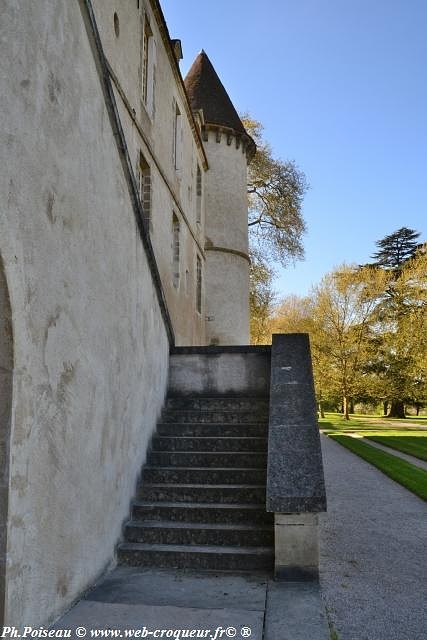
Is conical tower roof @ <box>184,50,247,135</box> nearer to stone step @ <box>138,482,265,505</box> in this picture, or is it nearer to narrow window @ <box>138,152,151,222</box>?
narrow window @ <box>138,152,151,222</box>

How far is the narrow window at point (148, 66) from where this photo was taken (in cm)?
1059

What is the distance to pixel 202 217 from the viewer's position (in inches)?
701

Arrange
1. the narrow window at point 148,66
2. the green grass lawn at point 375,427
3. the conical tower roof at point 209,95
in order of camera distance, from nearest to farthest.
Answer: the narrow window at point 148,66 < the conical tower roof at point 209,95 < the green grass lawn at point 375,427

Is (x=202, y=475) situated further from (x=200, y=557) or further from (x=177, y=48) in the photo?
(x=177, y=48)

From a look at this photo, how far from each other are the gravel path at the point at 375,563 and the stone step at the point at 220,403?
66.7 inches

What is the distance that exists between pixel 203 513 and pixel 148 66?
28.4ft

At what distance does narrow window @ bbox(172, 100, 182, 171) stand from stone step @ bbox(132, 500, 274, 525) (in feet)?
29.9

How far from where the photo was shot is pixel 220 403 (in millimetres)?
7520

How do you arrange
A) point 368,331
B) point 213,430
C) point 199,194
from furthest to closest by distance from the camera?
1. point 368,331
2. point 199,194
3. point 213,430

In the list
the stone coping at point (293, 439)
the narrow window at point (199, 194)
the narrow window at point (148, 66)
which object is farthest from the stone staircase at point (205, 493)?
the narrow window at point (199, 194)

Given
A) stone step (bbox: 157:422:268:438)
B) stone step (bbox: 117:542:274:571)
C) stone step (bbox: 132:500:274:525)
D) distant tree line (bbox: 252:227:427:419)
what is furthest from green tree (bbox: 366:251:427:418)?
stone step (bbox: 117:542:274:571)

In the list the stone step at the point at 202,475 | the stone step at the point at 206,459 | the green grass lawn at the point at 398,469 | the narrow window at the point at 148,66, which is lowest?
the green grass lawn at the point at 398,469

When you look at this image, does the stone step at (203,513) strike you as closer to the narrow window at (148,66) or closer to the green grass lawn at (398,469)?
the green grass lawn at (398,469)

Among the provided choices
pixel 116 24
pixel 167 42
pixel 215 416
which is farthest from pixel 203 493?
pixel 167 42
